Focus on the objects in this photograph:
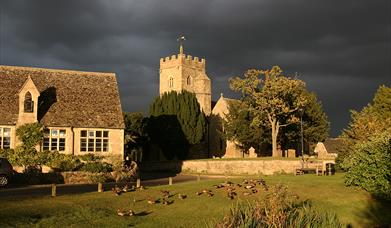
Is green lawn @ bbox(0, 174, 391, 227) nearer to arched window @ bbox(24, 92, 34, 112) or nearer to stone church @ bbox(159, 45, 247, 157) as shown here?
arched window @ bbox(24, 92, 34, 112)

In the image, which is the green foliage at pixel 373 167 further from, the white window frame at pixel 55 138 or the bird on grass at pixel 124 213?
the white window frame at pixel 55 138

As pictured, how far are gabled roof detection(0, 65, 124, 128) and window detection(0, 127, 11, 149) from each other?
769mm

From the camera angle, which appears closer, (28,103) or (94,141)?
(28,103)

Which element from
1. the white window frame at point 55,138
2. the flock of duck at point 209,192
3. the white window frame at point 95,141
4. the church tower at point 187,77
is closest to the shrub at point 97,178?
the white window frame at point 95,141

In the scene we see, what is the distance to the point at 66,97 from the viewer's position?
43.1m

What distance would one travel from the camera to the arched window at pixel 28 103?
131ft

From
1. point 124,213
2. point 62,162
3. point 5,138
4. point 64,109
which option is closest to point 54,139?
point 64,109

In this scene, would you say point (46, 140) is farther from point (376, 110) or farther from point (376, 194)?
point (376, 110)

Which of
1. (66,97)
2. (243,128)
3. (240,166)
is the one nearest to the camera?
(66,97)

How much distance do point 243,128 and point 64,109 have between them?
29208 millimetres

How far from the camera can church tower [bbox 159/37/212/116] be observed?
284ft

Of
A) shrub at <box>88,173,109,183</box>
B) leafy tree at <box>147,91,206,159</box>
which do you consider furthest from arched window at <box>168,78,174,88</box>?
shrub at <box>88,173,109,183</box>

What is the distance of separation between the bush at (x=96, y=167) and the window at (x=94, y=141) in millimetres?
3079

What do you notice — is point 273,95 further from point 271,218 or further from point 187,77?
point 271,218
